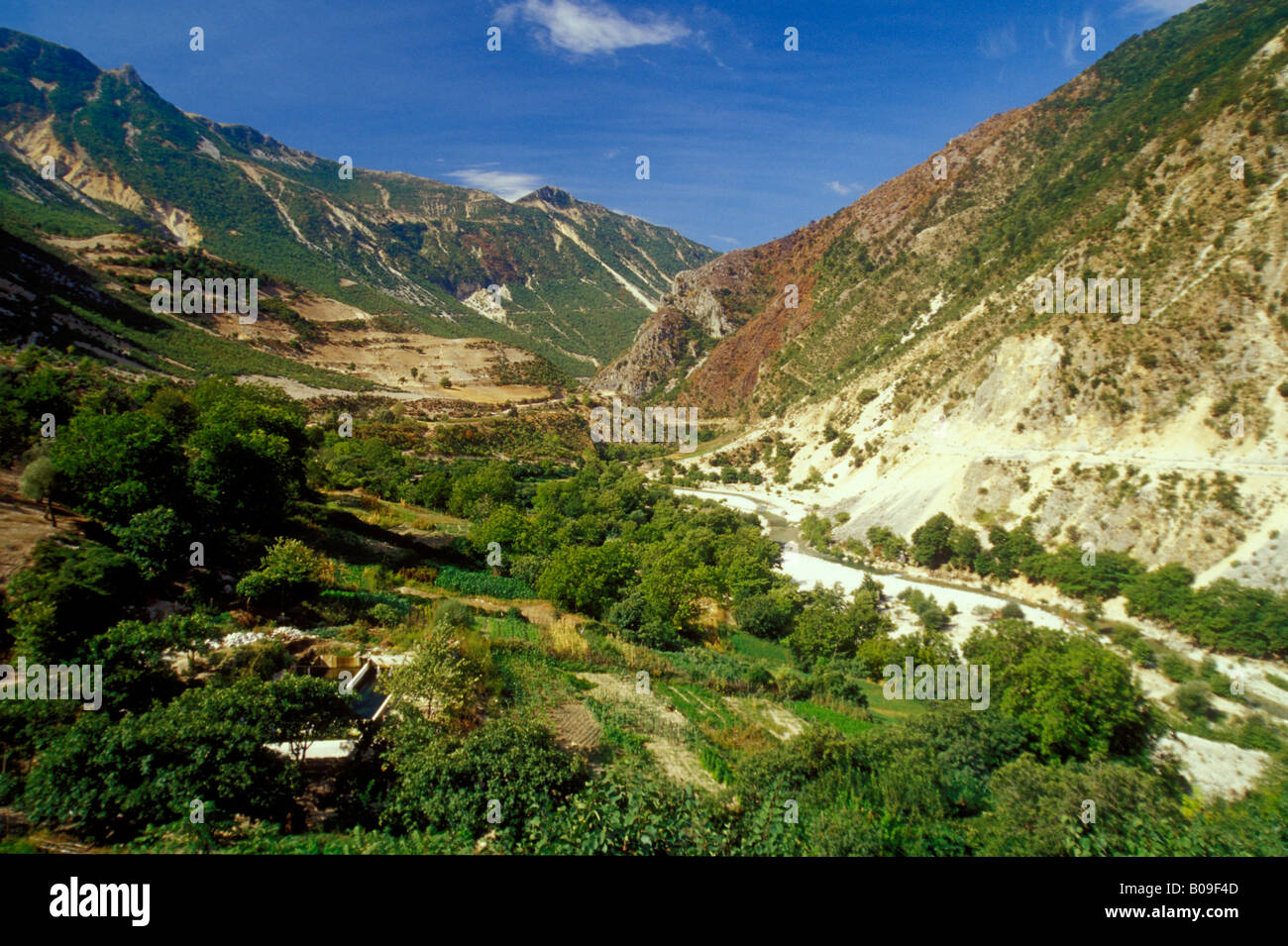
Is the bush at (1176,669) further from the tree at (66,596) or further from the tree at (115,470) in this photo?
the tree at (115,470)

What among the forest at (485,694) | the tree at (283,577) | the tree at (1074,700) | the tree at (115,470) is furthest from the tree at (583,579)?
the tree at (1074,700)

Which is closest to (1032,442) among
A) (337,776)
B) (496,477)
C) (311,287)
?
(496,477)

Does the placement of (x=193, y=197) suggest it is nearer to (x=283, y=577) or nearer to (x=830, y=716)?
(x=283, y=577)

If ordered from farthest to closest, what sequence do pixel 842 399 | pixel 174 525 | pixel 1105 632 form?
1. pixel 842 399
2. pixel 1105 632
3. pixel 174 525

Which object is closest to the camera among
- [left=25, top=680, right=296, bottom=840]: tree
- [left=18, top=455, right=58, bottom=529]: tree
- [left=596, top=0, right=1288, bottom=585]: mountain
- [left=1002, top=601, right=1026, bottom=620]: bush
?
[left=25, top=680, right=296, bottom=840]: tree

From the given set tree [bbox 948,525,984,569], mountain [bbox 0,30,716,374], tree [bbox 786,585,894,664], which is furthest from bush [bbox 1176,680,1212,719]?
mountain [bbox 0,30,716,374]

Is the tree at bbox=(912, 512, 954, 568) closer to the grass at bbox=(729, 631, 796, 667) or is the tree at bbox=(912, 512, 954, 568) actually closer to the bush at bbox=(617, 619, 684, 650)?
the grass at bbox=(729, 631, 796, 667)

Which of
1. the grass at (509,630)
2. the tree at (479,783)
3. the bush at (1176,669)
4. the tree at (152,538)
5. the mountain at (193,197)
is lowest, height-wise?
the bush at (1176,669)

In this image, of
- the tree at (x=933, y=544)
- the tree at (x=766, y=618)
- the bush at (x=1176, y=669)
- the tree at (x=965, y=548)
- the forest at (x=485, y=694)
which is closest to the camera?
the forest at (x=485, y=694)
